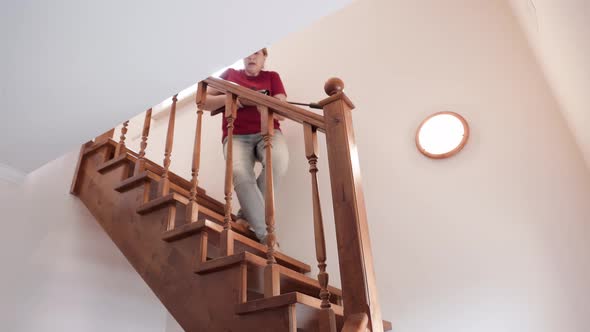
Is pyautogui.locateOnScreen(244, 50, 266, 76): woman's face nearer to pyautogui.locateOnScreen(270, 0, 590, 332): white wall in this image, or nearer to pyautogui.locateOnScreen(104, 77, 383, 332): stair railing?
pyautogui.locateOnScreen(270, 0, 590, 332): white wall

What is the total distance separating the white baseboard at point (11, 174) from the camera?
225cm

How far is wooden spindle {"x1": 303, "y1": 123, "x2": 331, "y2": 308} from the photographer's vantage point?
151cm

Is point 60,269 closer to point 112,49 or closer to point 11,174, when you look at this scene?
point 11,174

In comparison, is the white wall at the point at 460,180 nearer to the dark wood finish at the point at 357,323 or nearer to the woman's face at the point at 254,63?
the woman's face at the point at 254,63

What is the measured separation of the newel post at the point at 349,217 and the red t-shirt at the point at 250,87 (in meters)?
0.87

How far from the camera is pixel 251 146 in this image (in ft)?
8.43

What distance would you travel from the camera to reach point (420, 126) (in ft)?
8.31

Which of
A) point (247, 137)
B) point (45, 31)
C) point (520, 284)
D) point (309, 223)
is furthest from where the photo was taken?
point (309, 223)

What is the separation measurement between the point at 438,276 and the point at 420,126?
84cm

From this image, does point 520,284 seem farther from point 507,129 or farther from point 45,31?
point 45,31

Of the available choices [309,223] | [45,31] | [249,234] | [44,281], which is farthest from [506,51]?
[44,281]

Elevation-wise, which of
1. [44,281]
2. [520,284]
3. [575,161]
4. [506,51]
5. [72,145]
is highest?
[506,51]

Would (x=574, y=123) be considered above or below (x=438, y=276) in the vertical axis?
above

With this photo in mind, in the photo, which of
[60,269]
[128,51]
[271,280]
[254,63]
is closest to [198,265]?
[271,280]
